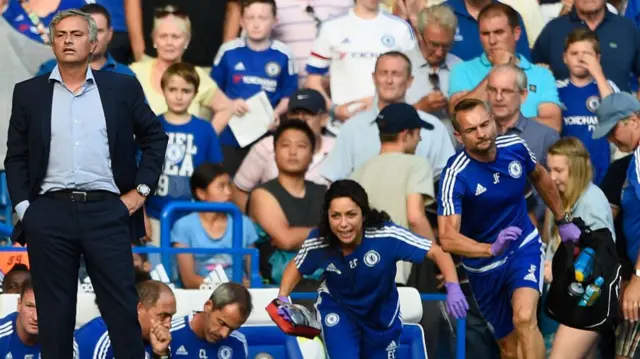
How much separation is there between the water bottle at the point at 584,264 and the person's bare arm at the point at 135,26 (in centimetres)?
430

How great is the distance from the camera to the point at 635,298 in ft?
30.4

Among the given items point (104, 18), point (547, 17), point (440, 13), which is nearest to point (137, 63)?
point (104, 18)

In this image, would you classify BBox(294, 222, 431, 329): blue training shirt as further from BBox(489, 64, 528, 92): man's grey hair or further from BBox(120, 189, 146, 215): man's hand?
BBox(489, 64, 528, 92): man's grey hair

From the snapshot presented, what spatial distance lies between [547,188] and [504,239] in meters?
0.64

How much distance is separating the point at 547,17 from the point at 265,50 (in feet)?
8.74

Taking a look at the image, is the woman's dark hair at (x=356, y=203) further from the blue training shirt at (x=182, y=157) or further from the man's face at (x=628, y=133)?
Result: the man's face at (x=628, y=133)

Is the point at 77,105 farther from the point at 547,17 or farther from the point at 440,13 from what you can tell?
the point at 547,17

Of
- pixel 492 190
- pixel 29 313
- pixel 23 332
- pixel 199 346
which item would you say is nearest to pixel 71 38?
pixel 29 313

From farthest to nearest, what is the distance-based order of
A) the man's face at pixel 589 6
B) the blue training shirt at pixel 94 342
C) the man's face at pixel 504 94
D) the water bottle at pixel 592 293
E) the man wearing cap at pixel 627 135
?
the man's face at pixel 589 6
the man's face at pixel 504 94
the man wearing cap at pixel 627 135
the water bottle at pixel 592 293
the blue training shirt at pixel 94 342

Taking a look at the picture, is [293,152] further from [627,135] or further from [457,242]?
[627,135]

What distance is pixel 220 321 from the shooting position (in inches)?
375

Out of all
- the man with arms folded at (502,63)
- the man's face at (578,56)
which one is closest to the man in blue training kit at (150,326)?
the man with arms folded at (502,63)

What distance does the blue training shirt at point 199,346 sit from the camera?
964 cm

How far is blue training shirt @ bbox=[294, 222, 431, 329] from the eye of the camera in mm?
9602
